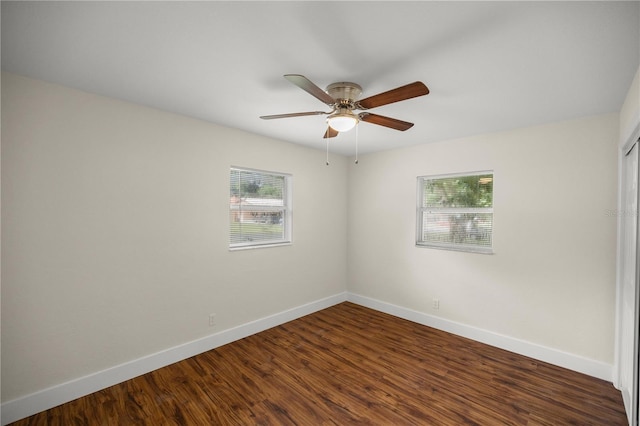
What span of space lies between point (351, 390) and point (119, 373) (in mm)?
1981

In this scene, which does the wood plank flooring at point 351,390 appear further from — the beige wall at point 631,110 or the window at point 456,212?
the beige wall at point 631,110

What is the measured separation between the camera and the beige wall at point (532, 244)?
2500 mm

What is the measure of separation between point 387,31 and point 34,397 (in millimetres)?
3338

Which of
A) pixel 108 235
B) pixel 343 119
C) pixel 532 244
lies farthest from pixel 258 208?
pixel 532 244

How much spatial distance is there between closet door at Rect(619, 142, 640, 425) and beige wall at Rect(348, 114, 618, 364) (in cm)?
16

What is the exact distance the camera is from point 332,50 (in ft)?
5.14

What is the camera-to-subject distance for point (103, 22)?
137 cm

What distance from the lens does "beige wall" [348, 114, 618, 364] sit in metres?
2.50

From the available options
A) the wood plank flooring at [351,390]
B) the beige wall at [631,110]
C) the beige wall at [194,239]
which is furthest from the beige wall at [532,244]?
the wood plank flooring at [351,390]

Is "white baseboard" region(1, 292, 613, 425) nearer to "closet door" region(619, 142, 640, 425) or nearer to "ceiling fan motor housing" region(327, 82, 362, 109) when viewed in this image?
"closet door" region(619, 142, 640, 425)

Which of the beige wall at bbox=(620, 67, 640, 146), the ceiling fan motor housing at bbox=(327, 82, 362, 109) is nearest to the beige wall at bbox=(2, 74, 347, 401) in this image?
the ceiling fan motor housing at bbox=(327, 82, 362, 109)

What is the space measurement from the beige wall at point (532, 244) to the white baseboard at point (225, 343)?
0.27ft

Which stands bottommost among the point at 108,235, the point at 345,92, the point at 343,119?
the point at 108,235

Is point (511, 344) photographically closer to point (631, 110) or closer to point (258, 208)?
point (631, 110)
